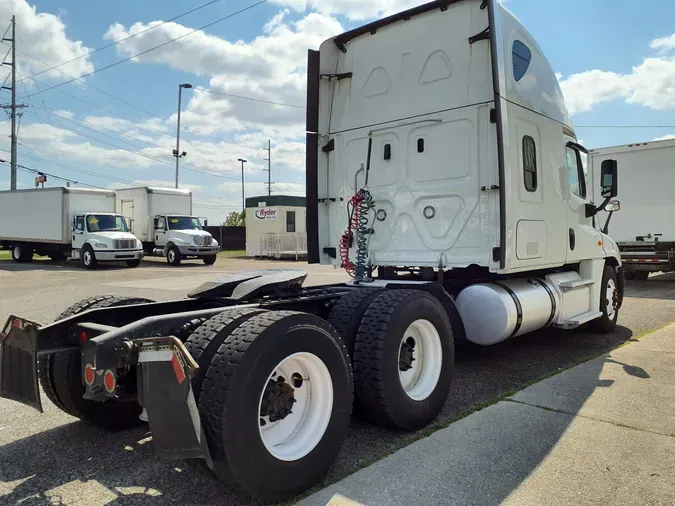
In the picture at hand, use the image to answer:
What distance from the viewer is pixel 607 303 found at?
7.49 meters

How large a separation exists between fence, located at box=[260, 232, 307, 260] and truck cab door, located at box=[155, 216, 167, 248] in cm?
623

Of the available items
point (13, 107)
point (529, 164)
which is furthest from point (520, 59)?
point (13, 107)

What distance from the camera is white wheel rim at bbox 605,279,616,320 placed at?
749cm

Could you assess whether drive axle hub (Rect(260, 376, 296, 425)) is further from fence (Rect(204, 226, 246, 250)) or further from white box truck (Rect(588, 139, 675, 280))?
fence (Rect(204, 226, 246, 250))

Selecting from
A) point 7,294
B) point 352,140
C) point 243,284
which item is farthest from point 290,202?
point 243,284

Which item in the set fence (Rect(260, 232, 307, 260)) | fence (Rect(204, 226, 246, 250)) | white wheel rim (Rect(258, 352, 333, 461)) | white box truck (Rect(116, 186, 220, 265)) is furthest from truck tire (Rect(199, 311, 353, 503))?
fence (Rect(204, 226, 246, 250))

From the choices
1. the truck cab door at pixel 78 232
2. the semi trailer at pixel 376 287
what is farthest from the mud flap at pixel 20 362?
the truck cab door at pixel 78 232

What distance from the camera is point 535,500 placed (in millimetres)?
2854

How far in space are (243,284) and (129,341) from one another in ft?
4.60

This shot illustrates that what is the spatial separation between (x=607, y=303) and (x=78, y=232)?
21535 millimetres

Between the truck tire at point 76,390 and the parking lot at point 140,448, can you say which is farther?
the truck tire at point 76,390

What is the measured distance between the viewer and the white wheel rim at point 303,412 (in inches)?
117

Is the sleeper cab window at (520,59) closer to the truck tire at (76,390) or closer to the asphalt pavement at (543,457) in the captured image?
the asphalt pavement at (543,457)

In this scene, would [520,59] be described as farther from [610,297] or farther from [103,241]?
[103,241]
